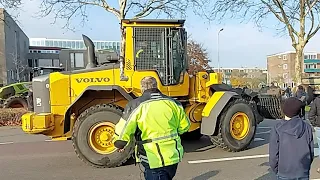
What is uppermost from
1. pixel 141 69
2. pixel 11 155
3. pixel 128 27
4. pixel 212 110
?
pixel 128 27

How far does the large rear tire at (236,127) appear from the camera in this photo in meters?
9.48

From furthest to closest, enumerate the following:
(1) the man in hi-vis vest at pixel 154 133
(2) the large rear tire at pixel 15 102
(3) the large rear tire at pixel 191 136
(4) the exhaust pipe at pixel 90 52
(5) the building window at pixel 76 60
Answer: (2) the large rear tire at pixel 15 102 → (5) the building window at pixel 76 60 → (3) the large rear tire at pixel 191 136 → (4) the exhaust pipe at pixel 90 52 → (1) the man in hi-vis vest at pixel 154 133

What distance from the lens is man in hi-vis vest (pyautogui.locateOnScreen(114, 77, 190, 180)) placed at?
433 centimetres

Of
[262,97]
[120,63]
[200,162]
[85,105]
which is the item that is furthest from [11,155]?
[262,97]

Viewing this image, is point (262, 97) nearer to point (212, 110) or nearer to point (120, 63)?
point (212, 110)

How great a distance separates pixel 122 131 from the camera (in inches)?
174

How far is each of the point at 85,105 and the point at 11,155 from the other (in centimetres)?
258

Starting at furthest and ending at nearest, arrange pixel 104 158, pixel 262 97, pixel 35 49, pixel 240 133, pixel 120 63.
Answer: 1. pixel 35 49
2. pixel 262 97
3. pixel 240 133
4. pixel 120 63
5. pixel 104 158

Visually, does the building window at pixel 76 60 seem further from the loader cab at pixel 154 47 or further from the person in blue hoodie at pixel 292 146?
the person in blue hoodie at pixel 292 146

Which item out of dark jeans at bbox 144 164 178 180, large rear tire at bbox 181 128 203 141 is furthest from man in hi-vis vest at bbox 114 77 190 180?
large rear tire at bbox 181 128 203 141

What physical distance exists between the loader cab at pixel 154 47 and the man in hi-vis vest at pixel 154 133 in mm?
4537

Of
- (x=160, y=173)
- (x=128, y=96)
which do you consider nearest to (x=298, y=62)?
(x=128, y=96)

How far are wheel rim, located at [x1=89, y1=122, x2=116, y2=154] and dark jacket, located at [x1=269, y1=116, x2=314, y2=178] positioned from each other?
4515 millimetres

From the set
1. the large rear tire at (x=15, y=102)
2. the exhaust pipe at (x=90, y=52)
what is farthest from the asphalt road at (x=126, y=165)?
the large rear tire at (x=15, y=102)
